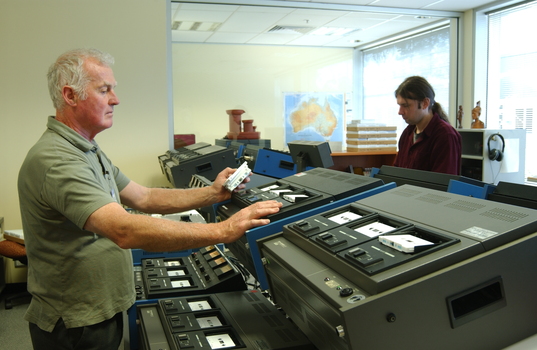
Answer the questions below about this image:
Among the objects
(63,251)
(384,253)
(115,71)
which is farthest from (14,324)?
(384,253)

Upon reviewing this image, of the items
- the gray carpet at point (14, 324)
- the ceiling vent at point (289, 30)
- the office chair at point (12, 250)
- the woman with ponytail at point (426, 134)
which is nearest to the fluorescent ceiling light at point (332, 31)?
the ceiling vent at point (289, 30)

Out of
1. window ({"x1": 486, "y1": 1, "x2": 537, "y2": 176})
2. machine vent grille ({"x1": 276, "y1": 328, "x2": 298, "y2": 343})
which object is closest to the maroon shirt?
machine vent grille ({"x1": 276, "y1": 328, "x2": 298, "y2": 343})

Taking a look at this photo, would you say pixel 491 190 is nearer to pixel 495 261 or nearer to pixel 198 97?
pixel 495 261

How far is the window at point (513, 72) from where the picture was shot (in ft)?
16.1

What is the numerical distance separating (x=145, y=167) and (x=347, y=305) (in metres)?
3.47

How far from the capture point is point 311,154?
2.42 metres

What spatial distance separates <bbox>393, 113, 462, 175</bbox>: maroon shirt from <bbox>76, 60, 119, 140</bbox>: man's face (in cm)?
193

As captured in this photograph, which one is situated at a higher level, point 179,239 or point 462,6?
point 462,6

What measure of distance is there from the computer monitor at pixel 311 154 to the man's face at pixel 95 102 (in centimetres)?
111

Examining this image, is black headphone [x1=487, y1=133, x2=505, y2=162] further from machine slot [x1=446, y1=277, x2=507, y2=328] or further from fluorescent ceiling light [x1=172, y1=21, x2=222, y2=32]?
machine slot [x1=446, y1=277, x2=507, y2=328]

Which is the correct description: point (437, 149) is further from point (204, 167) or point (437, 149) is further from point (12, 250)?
point (12, 250)

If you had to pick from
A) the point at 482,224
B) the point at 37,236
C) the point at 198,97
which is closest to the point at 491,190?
the point at 482,224

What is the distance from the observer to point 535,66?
15.9ft

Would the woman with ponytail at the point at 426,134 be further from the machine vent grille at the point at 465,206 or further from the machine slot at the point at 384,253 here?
the machine slot at the point at 384,253
